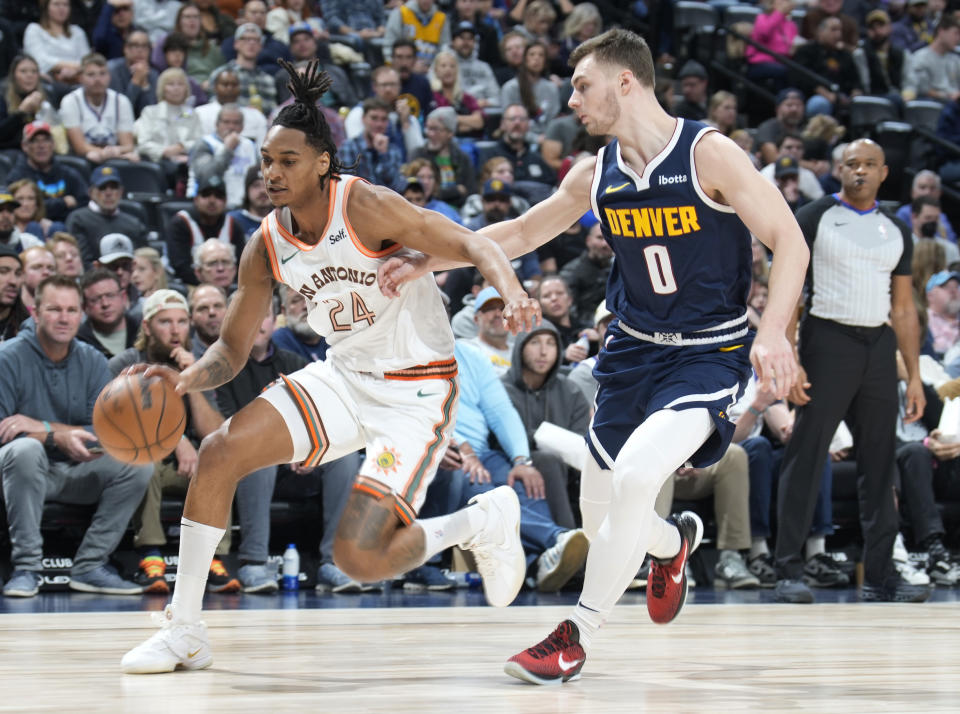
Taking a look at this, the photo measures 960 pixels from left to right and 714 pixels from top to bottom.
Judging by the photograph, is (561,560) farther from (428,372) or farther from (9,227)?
(9,227)

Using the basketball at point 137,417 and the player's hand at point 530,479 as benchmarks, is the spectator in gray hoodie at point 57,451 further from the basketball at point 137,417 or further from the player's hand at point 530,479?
the basketball at point 137,417

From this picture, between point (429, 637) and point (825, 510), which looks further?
point (825, 510)

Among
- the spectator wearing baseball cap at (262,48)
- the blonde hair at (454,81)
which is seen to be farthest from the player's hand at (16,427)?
the blonde hair at (454,81)

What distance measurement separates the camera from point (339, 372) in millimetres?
4043

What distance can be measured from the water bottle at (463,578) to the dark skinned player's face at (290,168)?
3.63 m

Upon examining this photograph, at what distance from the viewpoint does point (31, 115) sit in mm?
9406

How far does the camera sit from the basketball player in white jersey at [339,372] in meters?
3.72

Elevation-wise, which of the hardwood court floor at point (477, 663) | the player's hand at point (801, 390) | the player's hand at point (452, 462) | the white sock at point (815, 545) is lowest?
the white sock at point (815, 545)

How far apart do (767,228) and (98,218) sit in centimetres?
601

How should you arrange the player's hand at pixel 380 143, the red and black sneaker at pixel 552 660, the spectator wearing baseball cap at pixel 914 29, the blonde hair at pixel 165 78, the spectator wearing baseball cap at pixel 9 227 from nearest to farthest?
the red and black sneaker at pixel 552 660
the spectator wearing baseball cap at pixel 9 227
the player's hand at pixel 380 143
the blonde hair at pixel 165 78
the spectator wearing baseball cap at pixel 914 29

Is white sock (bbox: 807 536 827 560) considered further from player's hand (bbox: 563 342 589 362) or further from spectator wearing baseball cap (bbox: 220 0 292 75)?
spectator wearing baseball cap (bbox: 220 0 292 75)

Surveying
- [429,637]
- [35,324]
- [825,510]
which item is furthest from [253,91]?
[429,637]

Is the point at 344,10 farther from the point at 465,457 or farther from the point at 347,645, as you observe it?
the point at 347,645

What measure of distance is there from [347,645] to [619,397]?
1.28 meters
